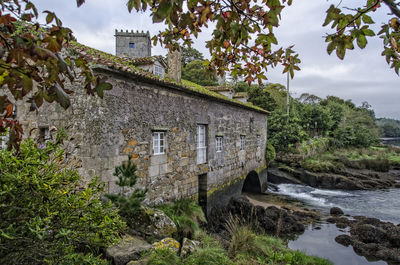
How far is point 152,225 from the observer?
574 cm

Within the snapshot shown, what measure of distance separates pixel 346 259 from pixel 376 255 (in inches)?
37.7

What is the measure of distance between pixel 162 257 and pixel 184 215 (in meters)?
3.19

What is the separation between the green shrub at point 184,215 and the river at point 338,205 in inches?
141

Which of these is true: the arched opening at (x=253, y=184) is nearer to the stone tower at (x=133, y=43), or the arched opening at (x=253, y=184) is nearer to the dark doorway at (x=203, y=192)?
the dark doorway at (x=203, y=192)

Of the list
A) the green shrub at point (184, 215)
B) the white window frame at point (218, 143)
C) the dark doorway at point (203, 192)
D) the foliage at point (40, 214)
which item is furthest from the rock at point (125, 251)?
the white window frame at point (218, 143)

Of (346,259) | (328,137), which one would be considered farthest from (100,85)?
(328,137)

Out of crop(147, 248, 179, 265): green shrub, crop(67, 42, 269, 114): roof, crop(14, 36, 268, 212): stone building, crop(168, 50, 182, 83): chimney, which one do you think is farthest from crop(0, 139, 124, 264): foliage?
crop(168, 50, 182, 83): chimney

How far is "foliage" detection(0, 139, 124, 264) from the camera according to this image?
6.84ft

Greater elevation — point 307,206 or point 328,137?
point 328,137

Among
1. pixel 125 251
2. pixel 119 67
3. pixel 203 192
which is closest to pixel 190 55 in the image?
pixel 203 192

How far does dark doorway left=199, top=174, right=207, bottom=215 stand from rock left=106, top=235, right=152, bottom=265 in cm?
512

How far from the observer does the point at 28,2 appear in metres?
1.46

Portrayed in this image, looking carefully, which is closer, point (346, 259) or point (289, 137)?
point (346, 259)

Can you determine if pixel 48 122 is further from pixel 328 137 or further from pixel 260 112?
pixel 328 137
